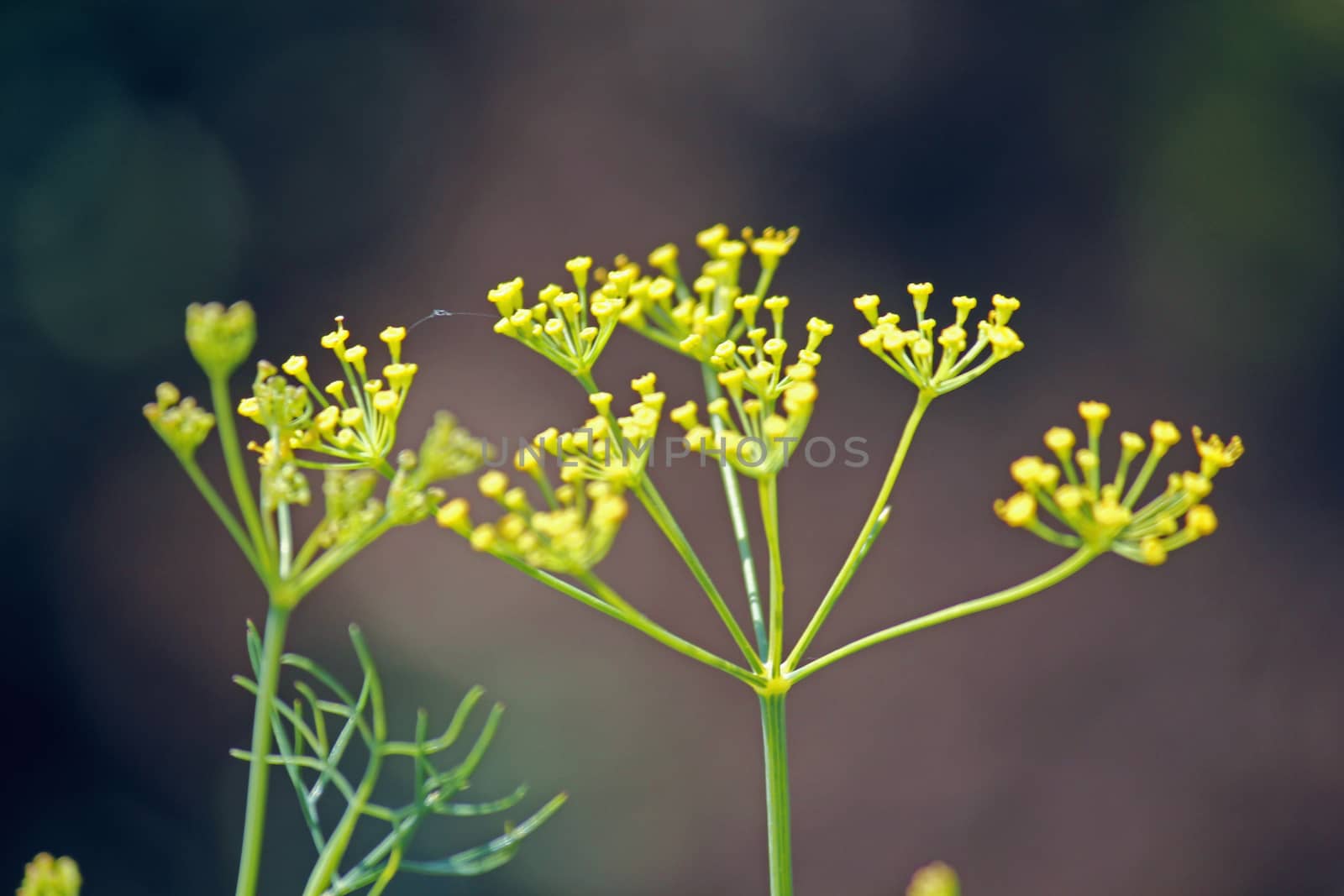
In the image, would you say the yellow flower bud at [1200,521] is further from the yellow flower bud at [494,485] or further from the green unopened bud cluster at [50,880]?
the green unopened bud cluster at [50,880]

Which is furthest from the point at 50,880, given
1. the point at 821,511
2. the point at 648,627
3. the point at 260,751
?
the point at 821,511

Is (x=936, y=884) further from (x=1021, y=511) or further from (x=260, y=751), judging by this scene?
(x=260, y=751)

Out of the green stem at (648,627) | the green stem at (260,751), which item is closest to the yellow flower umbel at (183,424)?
the green stem at (260,751)

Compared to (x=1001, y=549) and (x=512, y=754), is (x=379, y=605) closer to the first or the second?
(x=512, y=754)

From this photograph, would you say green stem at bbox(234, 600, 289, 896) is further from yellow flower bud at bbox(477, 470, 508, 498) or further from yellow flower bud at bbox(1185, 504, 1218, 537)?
yellow flower bud at bbox(1185, 504, 1218, 537)

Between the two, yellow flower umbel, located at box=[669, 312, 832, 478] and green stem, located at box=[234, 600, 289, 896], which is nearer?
green stem, located at box=[234, 600, 289, 896]

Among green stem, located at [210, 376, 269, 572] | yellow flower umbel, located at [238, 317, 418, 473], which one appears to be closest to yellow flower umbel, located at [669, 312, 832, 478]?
yellow flower umbel, located at [238, 317, 418, 473]
